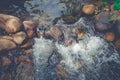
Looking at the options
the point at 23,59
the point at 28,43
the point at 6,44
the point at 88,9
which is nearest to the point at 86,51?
the point at 88,9

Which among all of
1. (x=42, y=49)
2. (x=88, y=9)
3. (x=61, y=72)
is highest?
(x=88, y=9)

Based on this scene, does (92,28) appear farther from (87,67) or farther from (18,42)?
(18,42)

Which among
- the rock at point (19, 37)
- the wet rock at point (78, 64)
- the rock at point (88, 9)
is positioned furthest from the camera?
the rock at point (88, 9)

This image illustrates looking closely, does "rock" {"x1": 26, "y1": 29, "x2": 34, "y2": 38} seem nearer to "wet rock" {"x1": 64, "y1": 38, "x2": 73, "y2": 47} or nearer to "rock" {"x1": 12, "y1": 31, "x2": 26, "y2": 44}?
"rock" {"x1": 12, "y1": 31, "x2": 26, "y2": 44}

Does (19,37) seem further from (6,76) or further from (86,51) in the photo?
(86,51)

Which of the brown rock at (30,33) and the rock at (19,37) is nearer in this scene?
the rock at (19,37)

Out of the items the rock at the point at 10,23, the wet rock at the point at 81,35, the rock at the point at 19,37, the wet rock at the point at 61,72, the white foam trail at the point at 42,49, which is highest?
the rock at the point at 10,23

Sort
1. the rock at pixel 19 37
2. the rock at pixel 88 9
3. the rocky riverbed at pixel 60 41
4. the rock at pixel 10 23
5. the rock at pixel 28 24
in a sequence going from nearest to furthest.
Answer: the rocky riverbed at pixel 60 41, the rock at pixel 19 37, the rock at pixel 10 23, the rock at pixel 28 24, the rock at pixel 88 9

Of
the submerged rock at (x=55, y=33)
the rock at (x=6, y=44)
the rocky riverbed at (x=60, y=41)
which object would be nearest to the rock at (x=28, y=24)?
the rocky riverbed at (x=60, y=41)

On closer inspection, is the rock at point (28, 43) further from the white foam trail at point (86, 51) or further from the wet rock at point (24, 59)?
the white foam trail at point (86, 51)
